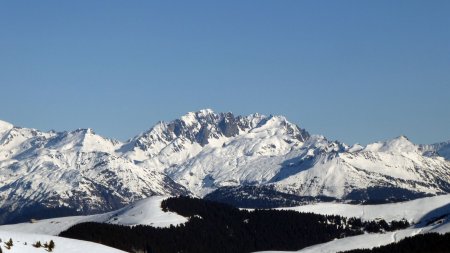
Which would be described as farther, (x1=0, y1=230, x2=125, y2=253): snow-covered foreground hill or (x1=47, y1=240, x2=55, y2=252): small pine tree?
(x1=47, y1=240, x2=55, y2=252): small pine tree

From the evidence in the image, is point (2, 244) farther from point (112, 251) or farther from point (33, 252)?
point (112, 251)

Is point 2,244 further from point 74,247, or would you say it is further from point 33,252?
point 74,247

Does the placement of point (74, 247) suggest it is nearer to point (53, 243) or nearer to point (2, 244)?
point (53, 243)

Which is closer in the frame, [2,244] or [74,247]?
[2,244]

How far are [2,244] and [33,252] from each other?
2557 millimetres

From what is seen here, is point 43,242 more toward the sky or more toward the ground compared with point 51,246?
more toward the sky

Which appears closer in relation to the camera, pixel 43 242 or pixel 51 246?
pixel 51 246

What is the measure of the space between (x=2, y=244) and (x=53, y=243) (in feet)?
16.1

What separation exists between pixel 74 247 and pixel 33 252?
5.89 meters

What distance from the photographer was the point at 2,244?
7244cm

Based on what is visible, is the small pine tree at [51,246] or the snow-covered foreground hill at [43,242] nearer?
the snow-covered foreground hill at [43,242]

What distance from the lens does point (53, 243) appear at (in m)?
76.0

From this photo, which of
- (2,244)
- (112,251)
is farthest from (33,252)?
(112,251)

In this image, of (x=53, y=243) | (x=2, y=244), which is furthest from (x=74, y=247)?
(x=2, y=244)
